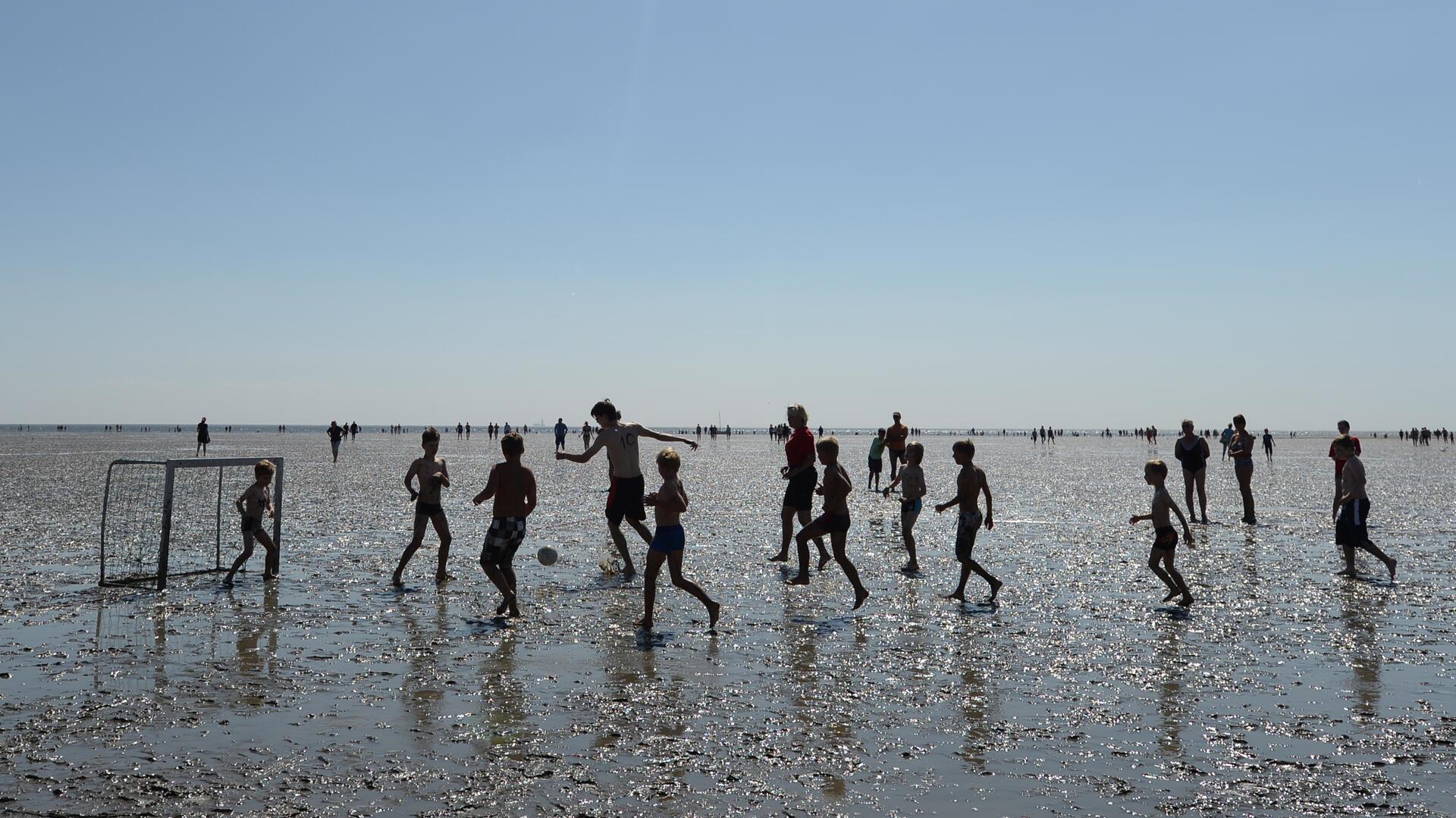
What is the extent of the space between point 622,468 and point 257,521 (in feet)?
13.6

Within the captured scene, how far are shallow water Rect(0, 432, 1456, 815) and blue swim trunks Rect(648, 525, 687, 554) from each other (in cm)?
72

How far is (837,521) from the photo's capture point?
1051 cm

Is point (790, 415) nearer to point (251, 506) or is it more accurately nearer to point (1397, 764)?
point (251, 506)

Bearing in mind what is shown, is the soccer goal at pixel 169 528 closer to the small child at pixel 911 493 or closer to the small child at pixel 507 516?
the small child at pixel 507 516

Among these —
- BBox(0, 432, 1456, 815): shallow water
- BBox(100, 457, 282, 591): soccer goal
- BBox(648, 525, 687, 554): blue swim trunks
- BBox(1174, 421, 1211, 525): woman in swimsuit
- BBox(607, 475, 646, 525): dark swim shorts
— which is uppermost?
BBox(1174, 421, 1211, 525): woman in swimsuit

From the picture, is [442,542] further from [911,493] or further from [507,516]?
[911,493]

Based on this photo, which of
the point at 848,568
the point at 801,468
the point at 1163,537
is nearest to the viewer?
the point at 848,568

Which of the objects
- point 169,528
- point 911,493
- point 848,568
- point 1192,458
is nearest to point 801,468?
point 911,493

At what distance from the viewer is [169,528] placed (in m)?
11.6

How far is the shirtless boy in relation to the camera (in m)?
11.8

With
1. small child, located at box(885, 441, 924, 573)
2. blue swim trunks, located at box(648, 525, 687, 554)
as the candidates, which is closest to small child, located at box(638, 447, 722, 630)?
blue swim trunks, located at box(648, 525, 687, 554)

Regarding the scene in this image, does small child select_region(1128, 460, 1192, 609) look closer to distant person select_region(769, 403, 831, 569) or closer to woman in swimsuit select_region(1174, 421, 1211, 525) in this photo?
distant person select_region(769, 403, 831, 569)

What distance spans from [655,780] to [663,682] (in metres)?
2.06

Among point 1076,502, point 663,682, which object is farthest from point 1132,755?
point 1076,502
